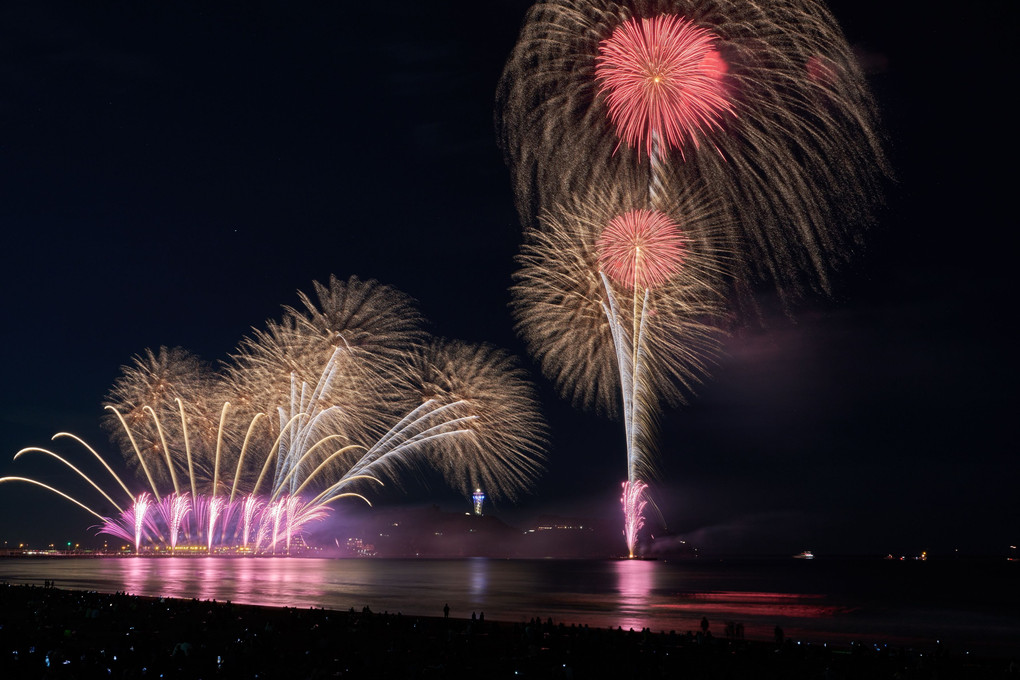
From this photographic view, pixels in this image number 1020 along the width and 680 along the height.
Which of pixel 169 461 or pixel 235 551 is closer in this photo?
pixel 169 461

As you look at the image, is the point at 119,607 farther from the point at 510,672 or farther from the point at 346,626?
the point at 510,672

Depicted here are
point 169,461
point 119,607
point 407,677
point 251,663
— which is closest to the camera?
point 407,677

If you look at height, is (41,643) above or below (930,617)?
above

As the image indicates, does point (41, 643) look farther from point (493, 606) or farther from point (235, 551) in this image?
point (235, 551)

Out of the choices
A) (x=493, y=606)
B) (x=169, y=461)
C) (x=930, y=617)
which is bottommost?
(x=930, y=617)

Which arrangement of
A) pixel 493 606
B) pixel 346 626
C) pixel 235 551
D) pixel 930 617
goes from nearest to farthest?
1. pixel 346 626
2. pixel 493 606
3. pixel 930 617
4. pixel 235 551

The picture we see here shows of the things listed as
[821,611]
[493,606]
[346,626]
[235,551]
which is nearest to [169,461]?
[235,551]
